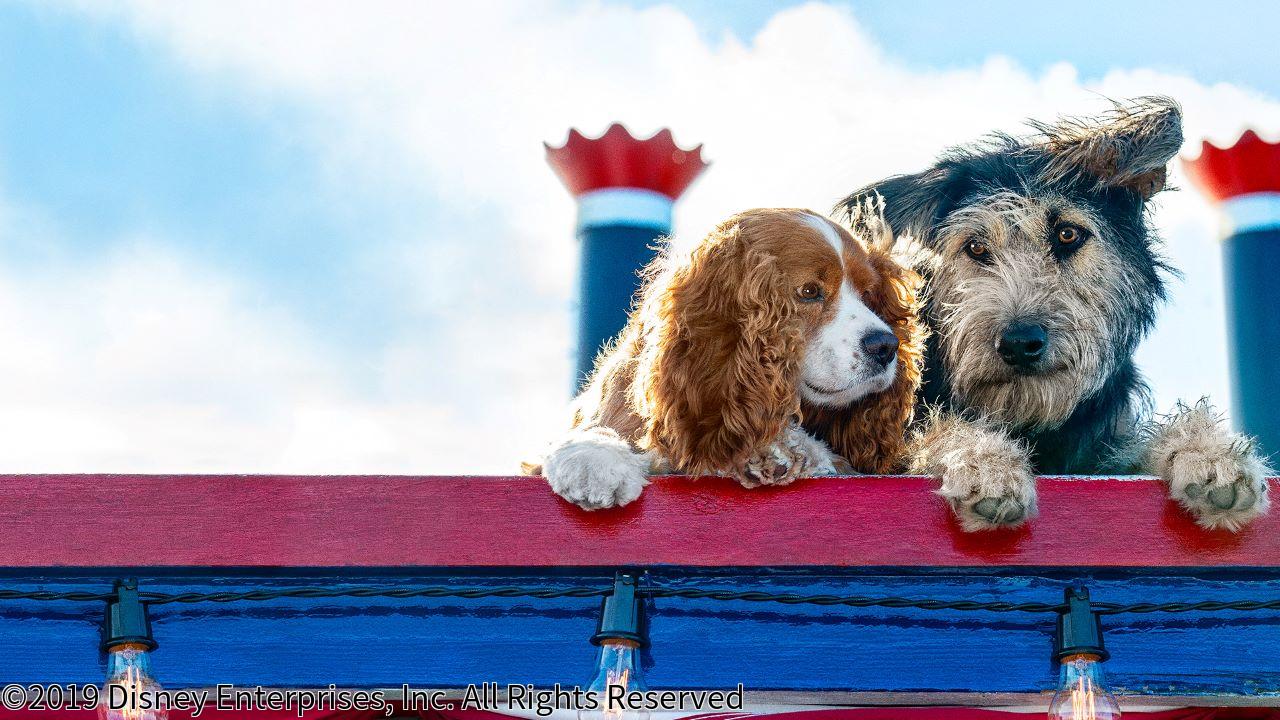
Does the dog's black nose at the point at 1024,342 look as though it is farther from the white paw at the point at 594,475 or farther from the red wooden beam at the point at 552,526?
the white paw at the point at 594,475

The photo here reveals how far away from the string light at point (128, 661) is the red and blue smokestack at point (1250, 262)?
4.08 metres

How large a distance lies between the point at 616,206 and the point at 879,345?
209 centimetres

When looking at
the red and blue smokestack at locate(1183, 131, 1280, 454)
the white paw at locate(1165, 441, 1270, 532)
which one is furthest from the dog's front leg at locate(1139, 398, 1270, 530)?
the red and blue smokestack at locate(1183, 131, 1280, 454)

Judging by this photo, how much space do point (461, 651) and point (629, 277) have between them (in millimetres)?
2556

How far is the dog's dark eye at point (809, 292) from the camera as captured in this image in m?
3.42

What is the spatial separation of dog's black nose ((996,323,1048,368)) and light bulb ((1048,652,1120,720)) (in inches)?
48.6

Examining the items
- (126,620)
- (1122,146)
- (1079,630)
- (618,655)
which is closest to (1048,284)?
(1122,146)

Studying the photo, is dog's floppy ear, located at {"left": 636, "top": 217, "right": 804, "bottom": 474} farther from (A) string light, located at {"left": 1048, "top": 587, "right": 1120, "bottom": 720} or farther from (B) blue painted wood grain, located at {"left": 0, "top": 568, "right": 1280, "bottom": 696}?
(A) string light, located at {"left": 1048, "top": 587, "right": 1120, "bottom": 720}

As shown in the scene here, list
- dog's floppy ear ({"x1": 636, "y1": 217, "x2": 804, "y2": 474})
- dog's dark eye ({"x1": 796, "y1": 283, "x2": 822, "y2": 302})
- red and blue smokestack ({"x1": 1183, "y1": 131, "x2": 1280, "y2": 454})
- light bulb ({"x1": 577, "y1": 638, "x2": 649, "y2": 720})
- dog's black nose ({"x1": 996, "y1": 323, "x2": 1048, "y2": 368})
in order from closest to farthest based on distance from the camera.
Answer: light bulb ({"x1": 577, "y1": 638, "x2": 649, "y2": 720}) < dog's floppy ear ({"x1": 636, "y1": 217, "x2": 804, "y2": 474}) < dog's dark eye ({"x1": 796, "y1": 283, "x2": 822, "y2": 302}) < dog's black nose ({"x1": 996, "y1": 323, "x2": 1048, "y2": 368}) < red and blue smokestack ({"x1": 1183, "y1": 131, "x2": 1280, "y2": 454})

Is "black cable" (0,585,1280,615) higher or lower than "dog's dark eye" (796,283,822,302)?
lower

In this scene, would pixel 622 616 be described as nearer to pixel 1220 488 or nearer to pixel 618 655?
pixel 618 655

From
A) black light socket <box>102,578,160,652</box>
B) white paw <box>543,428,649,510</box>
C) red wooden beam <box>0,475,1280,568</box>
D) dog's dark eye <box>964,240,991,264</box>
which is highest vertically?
dog's dark eye <box>964,240,991,264</box>

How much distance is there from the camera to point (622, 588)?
102 inches

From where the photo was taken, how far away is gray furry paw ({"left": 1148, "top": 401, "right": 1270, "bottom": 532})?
2740 mm
